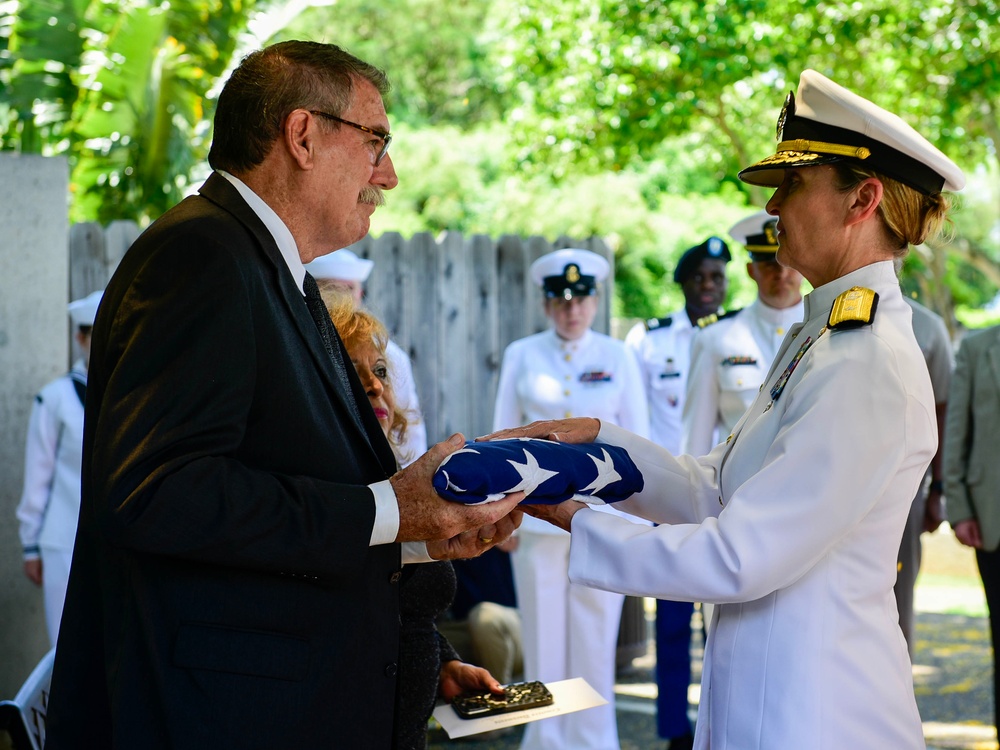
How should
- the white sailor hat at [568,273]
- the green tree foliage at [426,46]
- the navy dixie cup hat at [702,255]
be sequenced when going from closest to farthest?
1. the white sailor hat at [568,273]
2. the navy dixie cup hat at [702,255]
3. the green tree foliage at [426,46]

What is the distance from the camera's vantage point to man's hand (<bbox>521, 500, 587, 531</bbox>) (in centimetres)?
216

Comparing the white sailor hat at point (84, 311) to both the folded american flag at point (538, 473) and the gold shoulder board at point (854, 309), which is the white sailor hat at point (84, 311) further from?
the gold shoulder board at point (854, 309)

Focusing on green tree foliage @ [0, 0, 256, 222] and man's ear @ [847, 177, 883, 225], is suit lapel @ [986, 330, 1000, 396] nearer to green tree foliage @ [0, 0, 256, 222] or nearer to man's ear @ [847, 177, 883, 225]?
man's ear @ [847, 177, 883, 225]

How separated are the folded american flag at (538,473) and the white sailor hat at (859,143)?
70 cm

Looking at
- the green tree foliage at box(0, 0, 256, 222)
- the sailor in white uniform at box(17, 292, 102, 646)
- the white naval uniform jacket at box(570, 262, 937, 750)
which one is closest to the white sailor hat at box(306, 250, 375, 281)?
the sailor in white uniform at box(17, 292, 102, 646)

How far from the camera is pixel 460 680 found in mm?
2680

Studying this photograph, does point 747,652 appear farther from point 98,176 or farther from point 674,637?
point 98,176

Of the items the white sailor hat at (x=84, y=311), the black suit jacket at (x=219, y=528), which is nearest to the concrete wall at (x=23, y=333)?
the white sailor hat at (x=84, y=311)

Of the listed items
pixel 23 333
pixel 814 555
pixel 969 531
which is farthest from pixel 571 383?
pixel 814 555

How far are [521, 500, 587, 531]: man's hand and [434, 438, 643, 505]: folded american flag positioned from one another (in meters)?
0.02

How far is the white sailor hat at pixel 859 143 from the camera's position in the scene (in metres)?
2.07

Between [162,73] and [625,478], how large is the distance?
906 centimetres

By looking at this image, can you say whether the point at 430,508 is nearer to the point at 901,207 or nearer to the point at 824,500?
the point at 824,500

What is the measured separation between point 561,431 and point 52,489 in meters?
3.16
